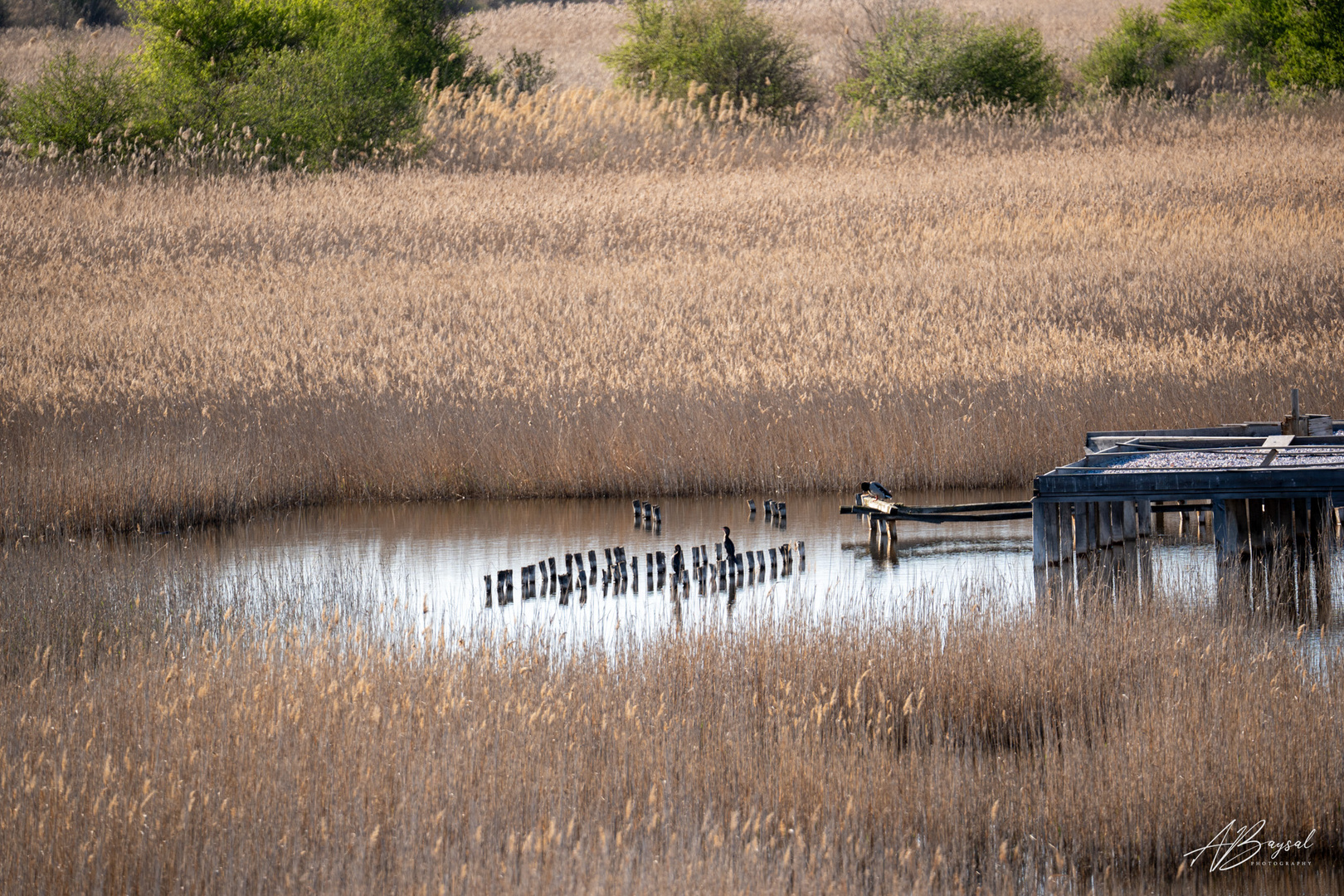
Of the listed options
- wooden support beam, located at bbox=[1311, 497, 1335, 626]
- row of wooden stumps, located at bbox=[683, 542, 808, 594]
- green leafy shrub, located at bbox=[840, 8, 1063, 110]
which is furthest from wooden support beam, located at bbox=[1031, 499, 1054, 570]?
green leafy shrub, located at bbox=[840, 8, 1063, 110]

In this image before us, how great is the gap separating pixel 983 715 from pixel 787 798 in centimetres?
138

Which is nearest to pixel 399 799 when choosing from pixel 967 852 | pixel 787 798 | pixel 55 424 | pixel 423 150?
pixel 787 798

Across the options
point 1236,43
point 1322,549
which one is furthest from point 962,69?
point 1322,549

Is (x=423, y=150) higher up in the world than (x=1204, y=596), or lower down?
higher up

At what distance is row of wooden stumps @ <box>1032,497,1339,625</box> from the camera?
7.95 m

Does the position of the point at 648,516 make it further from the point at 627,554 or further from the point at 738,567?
the point at 738,567

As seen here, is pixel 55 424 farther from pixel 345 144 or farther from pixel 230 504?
pixel 345 144

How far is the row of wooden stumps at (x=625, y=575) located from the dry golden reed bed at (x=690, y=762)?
114 inches

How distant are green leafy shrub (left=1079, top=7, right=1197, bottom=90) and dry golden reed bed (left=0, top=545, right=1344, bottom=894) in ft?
114

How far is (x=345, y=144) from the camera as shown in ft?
100

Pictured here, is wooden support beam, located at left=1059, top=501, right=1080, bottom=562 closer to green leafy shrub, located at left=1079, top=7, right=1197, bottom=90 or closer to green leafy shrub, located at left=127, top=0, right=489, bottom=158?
green leafy shrub, located at left=127, top=0, right=489, bottom=158

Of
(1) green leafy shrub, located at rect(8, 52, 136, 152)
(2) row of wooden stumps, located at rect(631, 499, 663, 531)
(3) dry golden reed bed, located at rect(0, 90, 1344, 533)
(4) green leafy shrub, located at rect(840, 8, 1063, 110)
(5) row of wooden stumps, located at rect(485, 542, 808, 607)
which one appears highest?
(4) green leafy shrub, located at rect(840, 8, 1063, 110)
